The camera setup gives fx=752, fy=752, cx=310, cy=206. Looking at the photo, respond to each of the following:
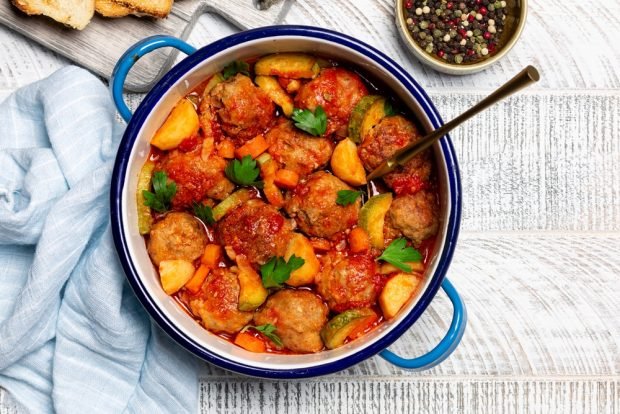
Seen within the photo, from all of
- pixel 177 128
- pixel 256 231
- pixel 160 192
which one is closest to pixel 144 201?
pixel 160 192

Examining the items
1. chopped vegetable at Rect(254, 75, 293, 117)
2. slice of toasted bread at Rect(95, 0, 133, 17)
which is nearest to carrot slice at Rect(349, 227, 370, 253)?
chopped vegetable at Rect(254, 75, 293, 117)

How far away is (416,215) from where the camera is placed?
2566mm

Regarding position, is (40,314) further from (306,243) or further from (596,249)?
(596,249)

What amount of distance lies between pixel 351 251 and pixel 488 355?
85 centimetres

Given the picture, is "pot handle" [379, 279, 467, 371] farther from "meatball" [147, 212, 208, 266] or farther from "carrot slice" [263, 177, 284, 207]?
"meatball" [147, 212, 208, 266]

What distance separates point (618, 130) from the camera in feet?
10.1

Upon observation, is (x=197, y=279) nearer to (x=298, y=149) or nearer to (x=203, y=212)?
(x=203, y=212)

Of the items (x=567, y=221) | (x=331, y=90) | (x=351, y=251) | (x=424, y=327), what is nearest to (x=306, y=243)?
(x=351, y=251)

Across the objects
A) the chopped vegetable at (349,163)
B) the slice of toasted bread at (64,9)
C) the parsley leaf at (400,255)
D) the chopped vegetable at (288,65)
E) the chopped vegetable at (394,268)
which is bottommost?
the slice of toasted bread at (64,9)

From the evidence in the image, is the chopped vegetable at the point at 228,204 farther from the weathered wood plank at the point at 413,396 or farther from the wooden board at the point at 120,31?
the weathered wood plank at the point at 413,396

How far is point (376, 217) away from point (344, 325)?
39 cm

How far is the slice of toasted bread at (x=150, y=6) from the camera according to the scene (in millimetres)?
2824

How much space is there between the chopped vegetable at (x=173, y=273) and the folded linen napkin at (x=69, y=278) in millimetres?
234

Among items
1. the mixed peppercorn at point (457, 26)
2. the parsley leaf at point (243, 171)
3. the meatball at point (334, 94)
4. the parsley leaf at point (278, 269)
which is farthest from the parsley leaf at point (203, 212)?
the mixed peppercorn at point (457, 26)
